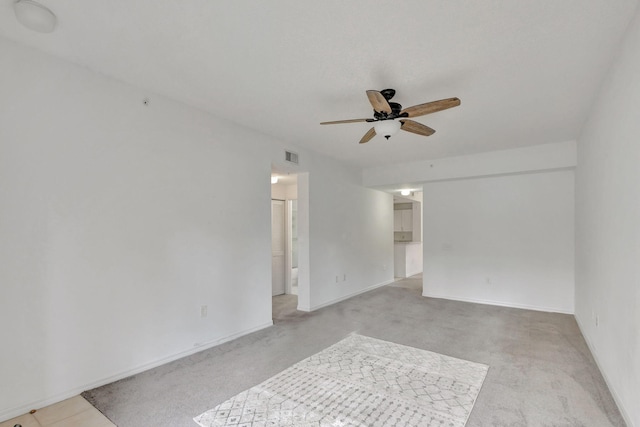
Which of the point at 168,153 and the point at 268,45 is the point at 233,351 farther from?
the point at 268,45

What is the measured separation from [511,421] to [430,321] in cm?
239

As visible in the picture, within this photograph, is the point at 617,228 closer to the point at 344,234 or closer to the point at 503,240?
the point at 503,240

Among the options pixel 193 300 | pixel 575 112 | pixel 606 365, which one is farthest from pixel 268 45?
pixel 606 365

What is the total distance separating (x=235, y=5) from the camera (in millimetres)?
1878

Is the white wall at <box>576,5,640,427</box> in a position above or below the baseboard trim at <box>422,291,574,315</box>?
→ above

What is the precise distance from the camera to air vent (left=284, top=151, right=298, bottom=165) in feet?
15.4

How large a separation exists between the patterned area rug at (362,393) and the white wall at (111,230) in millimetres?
1142

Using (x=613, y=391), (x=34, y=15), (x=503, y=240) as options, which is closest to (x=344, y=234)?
(x=503, y=240)

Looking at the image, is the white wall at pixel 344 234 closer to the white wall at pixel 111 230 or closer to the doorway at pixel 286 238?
the doorway at pixel 286 238

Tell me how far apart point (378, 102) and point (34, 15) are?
2275mm

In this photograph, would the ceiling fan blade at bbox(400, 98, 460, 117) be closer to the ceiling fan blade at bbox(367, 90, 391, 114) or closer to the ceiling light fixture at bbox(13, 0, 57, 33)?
the ceiling fan blade at bbox(367, 90, 391, 114)

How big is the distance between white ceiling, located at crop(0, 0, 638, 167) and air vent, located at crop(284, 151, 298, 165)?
1.06 m

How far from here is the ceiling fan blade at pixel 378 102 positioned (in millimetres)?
2387

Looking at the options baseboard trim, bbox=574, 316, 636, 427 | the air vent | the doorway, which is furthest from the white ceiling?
the doorway
